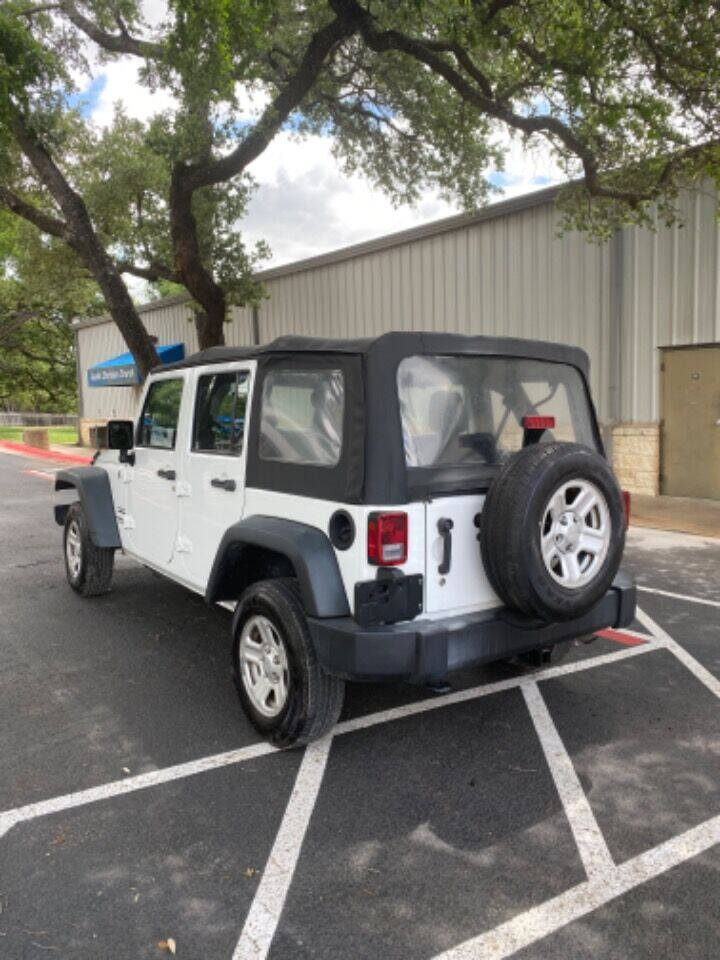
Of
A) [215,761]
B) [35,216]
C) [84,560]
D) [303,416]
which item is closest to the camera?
[215,761]

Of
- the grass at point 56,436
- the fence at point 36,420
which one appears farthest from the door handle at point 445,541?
the fence at point 36,420

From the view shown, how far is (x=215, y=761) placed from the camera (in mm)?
3443

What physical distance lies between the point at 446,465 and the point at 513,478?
0.33 meters

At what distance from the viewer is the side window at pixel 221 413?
13.2ft

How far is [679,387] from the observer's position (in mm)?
11312

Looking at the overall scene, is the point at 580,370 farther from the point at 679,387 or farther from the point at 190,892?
the point at 679,387

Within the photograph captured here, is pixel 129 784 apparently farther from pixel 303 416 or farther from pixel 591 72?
pixel 591 72

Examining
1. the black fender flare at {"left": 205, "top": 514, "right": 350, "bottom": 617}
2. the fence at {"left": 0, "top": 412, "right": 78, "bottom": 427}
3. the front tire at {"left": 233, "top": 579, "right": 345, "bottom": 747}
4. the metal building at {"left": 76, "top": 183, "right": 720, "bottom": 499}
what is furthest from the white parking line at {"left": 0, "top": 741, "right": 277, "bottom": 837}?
the fence at {"left": 0, "top": 412, "right": 78, "bottom": 427}

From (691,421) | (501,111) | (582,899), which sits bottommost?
(582,899)

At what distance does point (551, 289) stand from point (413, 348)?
10.4 m

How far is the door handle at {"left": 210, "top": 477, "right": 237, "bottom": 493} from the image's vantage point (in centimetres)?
396

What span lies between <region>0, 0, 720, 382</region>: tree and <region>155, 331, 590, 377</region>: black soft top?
5245 mm

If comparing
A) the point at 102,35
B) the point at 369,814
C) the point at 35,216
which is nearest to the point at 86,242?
the point at 35,216

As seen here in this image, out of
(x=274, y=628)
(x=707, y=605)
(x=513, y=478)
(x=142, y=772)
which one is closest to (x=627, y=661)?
(x=707, y=605)
